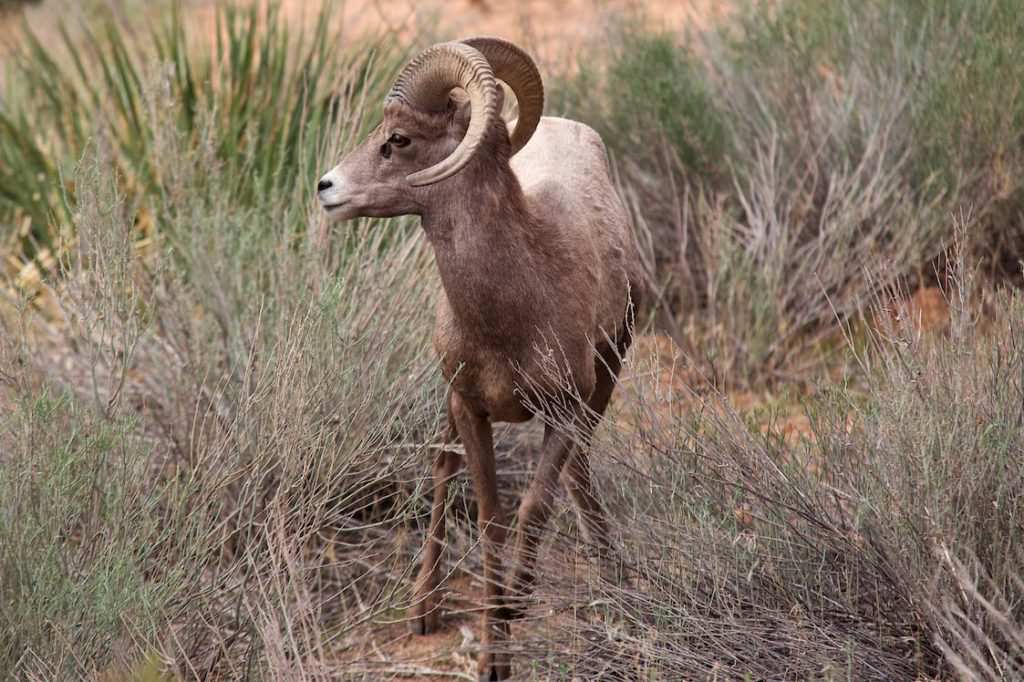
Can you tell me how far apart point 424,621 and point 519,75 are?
7.01 feet

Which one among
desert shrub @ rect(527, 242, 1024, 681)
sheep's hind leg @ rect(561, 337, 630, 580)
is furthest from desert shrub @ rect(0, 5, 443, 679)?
desert shrub @ rect(527, 242, 1024, 681)

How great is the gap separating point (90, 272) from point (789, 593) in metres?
2.55

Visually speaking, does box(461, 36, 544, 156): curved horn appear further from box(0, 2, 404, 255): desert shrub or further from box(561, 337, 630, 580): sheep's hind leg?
box(0, 2, 404, 255): desert shrub

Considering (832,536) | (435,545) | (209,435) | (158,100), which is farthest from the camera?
(158,100)

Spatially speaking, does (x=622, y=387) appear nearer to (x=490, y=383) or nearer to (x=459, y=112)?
(x=490, y=383)

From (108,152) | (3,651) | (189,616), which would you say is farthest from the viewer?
(108,152)

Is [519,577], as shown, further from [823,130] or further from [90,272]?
[823,130]

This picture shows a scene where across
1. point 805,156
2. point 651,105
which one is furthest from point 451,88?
point 805,156

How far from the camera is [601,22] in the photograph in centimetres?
963

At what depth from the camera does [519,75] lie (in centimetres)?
470

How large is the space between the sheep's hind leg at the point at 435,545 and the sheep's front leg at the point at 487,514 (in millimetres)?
211

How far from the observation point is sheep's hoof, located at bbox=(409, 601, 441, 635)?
5477 millimetres

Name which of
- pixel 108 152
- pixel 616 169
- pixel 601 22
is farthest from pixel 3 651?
pixel 601 22

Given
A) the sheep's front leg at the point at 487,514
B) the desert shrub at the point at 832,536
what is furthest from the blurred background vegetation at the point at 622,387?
the sheep's front leg at the point at 487,514
